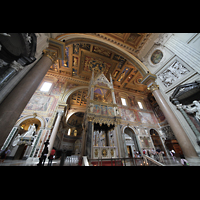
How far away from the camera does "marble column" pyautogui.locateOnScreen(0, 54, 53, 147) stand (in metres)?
2.02

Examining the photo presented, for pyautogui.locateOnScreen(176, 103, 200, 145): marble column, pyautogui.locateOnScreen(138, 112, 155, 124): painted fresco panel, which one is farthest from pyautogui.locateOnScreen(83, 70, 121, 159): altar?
pyautogui.locateOnScreen(138, 112, 155, 124): painted fresco panel

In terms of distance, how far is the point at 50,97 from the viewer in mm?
10359

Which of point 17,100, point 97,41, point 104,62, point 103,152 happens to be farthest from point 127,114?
point 17,100

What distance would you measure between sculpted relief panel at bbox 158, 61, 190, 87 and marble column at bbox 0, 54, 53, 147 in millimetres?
7233

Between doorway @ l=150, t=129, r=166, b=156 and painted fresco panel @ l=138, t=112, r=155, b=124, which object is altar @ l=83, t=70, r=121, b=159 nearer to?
painted fresco panel @ l=138, t=112, r=155, b=124

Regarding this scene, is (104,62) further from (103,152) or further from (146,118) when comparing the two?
(103,152)

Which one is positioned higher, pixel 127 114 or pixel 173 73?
pixel 127 114

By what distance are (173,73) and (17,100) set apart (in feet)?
26.0

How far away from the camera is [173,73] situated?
5.59m
